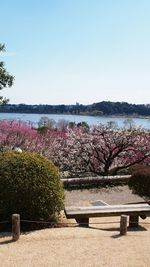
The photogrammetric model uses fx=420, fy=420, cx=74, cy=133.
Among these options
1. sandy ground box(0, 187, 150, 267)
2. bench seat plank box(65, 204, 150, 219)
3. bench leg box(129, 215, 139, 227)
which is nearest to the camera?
sandy ground box(0, 187, 150, 267)

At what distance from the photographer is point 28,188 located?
872cm

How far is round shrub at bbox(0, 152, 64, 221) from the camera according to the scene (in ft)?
28.5

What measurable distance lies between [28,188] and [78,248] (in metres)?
1.73

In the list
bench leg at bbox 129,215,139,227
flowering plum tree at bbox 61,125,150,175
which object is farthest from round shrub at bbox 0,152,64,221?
flowering plum tree at bbox 61,125,150,175

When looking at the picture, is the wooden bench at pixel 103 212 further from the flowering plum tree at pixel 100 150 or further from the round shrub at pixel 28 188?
the flowering plum tree at pixel 100 150

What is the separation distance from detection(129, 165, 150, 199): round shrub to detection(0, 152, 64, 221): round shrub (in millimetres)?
4567

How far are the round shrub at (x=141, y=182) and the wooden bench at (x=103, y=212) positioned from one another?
10.4ft

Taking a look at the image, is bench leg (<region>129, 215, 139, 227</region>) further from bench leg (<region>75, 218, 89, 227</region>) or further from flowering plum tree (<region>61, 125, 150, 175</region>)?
flowering plum tree (<region>61, 125, 150, 175</region>)

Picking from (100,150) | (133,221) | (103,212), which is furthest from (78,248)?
(100,150)

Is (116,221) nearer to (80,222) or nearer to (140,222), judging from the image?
(140,222)

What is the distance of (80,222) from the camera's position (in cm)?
966

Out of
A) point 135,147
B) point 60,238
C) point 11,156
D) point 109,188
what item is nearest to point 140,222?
point 60,238

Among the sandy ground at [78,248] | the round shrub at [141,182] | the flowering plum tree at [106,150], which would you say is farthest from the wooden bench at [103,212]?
the flowering plum tree at [106,150]

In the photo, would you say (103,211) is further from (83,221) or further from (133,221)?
(133,221)
